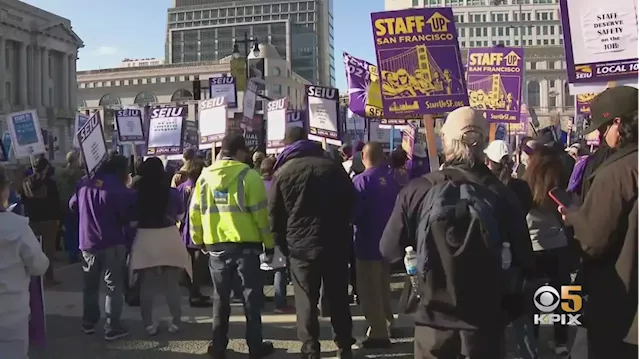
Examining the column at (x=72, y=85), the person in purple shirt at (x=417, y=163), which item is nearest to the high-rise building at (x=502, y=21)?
the column at (x=72, y=85)

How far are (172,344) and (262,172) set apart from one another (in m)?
2.51

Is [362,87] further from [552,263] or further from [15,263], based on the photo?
[15,263]

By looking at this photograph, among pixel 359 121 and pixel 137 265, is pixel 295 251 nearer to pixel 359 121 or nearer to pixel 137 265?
pixel 137 265

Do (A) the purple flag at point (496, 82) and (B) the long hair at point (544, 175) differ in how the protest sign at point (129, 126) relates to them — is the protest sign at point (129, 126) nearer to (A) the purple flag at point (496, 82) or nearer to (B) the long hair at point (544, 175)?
(A) the purple flag at point (496, 82)

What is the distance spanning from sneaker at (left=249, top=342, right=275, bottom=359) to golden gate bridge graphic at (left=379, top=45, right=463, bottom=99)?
269 centimetres

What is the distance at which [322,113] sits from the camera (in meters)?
11.6

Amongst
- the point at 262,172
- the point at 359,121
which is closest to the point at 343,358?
the point at 262,172

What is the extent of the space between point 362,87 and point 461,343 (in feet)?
34.7

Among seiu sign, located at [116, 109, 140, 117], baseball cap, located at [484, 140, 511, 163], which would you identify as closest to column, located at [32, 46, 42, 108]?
seiu sign, located at [116, 109, 140, 117]

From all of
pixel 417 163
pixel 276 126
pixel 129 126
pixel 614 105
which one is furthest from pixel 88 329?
pixel 129 126

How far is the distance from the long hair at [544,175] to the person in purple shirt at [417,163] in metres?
4.41

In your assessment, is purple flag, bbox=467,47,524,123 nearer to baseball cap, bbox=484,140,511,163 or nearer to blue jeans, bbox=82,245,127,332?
baseball cap, bbox=484,140,511,163

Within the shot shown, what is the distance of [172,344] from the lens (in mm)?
6574

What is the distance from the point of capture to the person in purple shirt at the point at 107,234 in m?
6.75
